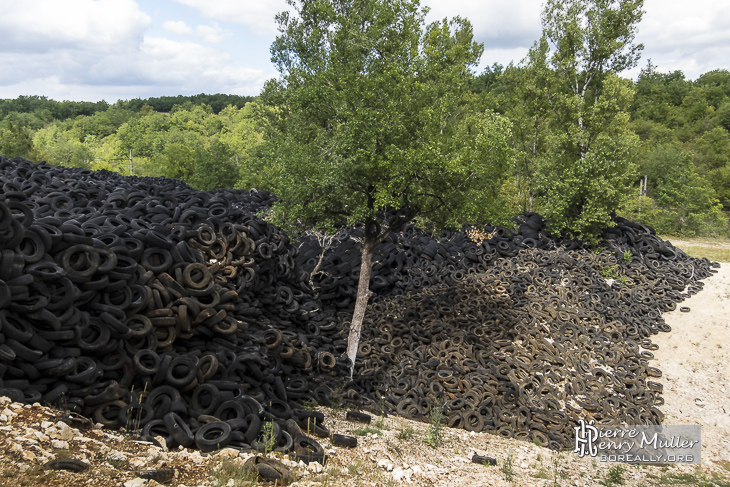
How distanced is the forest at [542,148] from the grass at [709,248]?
3623mm

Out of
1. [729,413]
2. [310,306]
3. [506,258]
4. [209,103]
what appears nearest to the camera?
[729,413]

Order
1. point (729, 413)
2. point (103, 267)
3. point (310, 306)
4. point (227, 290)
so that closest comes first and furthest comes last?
point (103, 267) → point (227, 290) → point (729, 413) → point (310, 306)

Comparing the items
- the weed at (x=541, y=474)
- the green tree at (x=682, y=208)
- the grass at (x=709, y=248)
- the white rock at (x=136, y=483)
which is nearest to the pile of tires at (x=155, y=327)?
the white rock at (x=136, y=483)

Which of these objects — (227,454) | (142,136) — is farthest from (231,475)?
(142,136)

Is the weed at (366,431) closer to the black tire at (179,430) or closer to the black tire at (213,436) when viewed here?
the black tire at (213,436)

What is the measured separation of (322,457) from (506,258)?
12788 millimetres

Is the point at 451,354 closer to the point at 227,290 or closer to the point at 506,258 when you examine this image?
the point at 227,290

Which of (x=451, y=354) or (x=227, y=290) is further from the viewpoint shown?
(x=451, y=354)

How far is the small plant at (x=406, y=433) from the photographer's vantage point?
297 inches

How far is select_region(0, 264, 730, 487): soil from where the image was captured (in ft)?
14.0

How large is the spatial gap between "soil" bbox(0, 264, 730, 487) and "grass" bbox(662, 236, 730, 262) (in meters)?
11.1

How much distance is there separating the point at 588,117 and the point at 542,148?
568 centimetres

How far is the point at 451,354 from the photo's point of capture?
11047 mm

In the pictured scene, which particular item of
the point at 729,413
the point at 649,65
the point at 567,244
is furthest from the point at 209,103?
the point at 729,413
